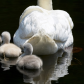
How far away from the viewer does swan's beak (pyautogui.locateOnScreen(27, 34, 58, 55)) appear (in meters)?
8.03

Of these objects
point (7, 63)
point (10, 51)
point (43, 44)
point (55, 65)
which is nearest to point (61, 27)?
point (43, 44)

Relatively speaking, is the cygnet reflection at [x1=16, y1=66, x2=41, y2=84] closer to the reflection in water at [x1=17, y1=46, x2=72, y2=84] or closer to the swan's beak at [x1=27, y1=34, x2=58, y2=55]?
the reflection in water at [x1=17, y1=46, x2=72, y2=84]

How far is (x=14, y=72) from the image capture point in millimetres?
7496

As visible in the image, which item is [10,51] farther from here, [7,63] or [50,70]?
[50,70]

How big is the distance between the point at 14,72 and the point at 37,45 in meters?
1.00

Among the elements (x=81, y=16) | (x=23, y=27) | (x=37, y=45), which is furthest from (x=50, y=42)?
(x=81, y=16)

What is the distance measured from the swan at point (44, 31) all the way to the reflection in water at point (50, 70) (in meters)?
0.22

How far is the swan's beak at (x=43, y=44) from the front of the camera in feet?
26.3

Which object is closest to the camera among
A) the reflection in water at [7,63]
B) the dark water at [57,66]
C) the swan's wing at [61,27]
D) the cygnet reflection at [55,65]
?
the dark water at [57,66]

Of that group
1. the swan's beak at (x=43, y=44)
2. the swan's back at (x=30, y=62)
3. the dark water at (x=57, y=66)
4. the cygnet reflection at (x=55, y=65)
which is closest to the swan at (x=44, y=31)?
the swan's beak at (x=43, y=44)

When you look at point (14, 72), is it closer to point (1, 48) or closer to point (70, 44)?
point (1, 48)

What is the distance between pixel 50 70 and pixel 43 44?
737 millimetres

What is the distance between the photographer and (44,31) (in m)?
8.02

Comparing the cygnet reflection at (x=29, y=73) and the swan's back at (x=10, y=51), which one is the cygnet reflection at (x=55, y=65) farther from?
the swan's back at (x=10, y=51)
